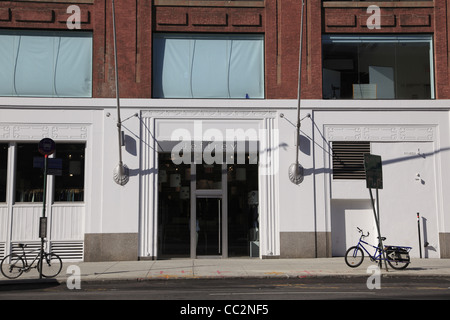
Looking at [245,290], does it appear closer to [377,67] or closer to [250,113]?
[250,113]

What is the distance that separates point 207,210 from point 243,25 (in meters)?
7.32

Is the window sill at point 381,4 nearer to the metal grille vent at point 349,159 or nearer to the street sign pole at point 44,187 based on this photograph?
the metal grille vent at point 349,159

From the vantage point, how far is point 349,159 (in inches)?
703

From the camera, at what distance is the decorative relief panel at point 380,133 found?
17.9 meters

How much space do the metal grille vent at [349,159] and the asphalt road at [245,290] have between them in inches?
205

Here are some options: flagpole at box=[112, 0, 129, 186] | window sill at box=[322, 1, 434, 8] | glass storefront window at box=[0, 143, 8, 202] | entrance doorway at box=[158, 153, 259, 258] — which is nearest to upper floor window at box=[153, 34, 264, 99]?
flagpole at box=[112, 0, 129, 186]

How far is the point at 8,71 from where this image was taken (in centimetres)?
1755

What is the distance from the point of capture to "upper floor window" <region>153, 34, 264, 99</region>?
59.3 ft

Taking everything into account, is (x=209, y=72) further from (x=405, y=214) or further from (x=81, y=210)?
(x=405, y=214)

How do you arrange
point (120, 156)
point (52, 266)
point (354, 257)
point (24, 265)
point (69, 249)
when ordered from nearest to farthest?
point (24, 265) → point (52, 266) → point (354, 257) → point (120, 156) → point (69, 249)

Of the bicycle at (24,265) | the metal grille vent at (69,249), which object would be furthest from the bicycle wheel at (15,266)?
the metal grille vent at (69,249)

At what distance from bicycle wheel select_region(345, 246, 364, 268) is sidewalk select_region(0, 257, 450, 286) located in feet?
0.64

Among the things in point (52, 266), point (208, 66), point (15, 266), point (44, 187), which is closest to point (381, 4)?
point (208, 66)
